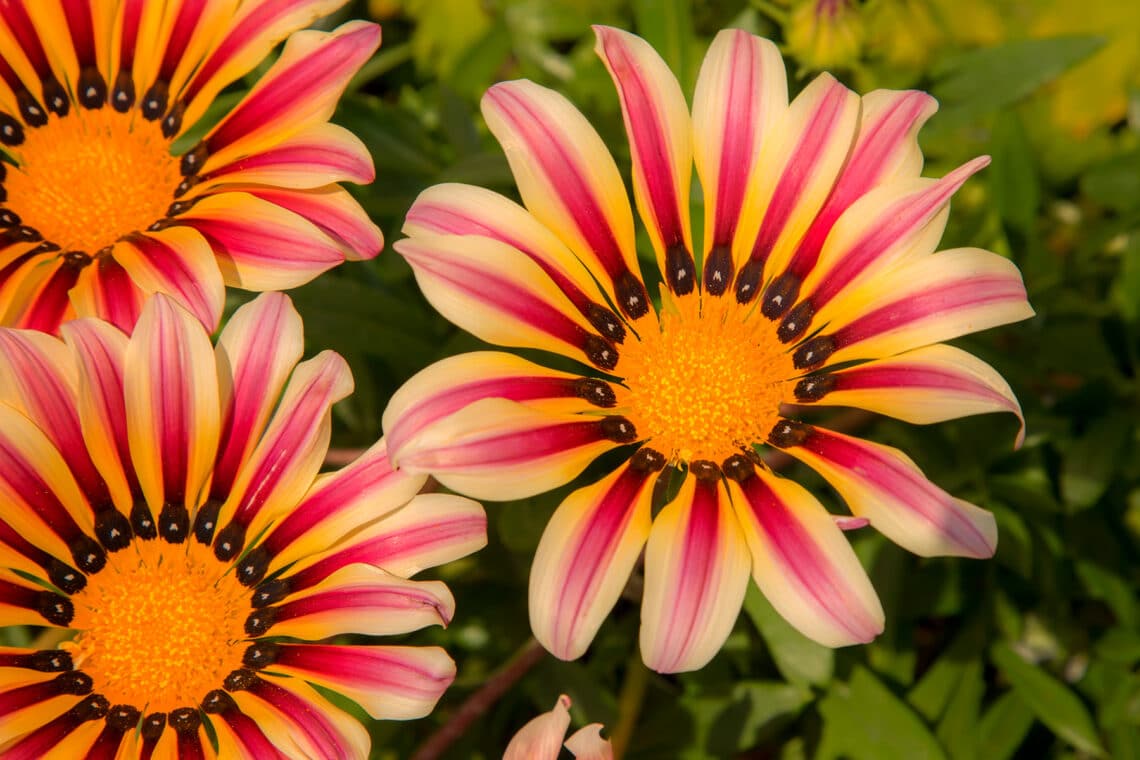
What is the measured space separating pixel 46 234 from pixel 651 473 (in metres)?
1.22

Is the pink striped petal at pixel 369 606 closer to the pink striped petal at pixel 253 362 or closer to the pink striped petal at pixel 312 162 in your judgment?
the pink striped petal at pixel 253 362

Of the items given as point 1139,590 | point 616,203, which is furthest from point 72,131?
point 1139,590

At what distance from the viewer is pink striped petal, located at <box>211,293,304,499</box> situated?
6.55 ft

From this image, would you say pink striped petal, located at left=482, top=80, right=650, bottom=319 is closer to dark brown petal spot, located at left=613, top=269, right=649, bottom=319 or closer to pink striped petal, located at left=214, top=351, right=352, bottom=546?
dark brown petal spot, located at left=613, top=269, right=649, bottom=319

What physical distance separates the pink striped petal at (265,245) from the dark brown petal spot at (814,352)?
2.68 ft

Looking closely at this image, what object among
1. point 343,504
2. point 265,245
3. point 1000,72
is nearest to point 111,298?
point 265,245

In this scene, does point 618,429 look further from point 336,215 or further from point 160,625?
point 160,625

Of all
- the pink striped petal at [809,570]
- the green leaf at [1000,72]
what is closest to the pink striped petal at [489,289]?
the pink striped petal at [809,570]

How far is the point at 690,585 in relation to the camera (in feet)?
5.98

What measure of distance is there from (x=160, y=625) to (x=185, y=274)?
0.62m

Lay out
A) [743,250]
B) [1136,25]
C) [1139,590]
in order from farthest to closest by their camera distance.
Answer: [1136,25] → [1139,590] → [743,250]

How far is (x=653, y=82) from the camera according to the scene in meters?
2.05

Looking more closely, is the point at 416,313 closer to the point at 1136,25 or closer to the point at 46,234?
the point at 46,234

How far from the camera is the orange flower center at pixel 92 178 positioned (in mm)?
2336
